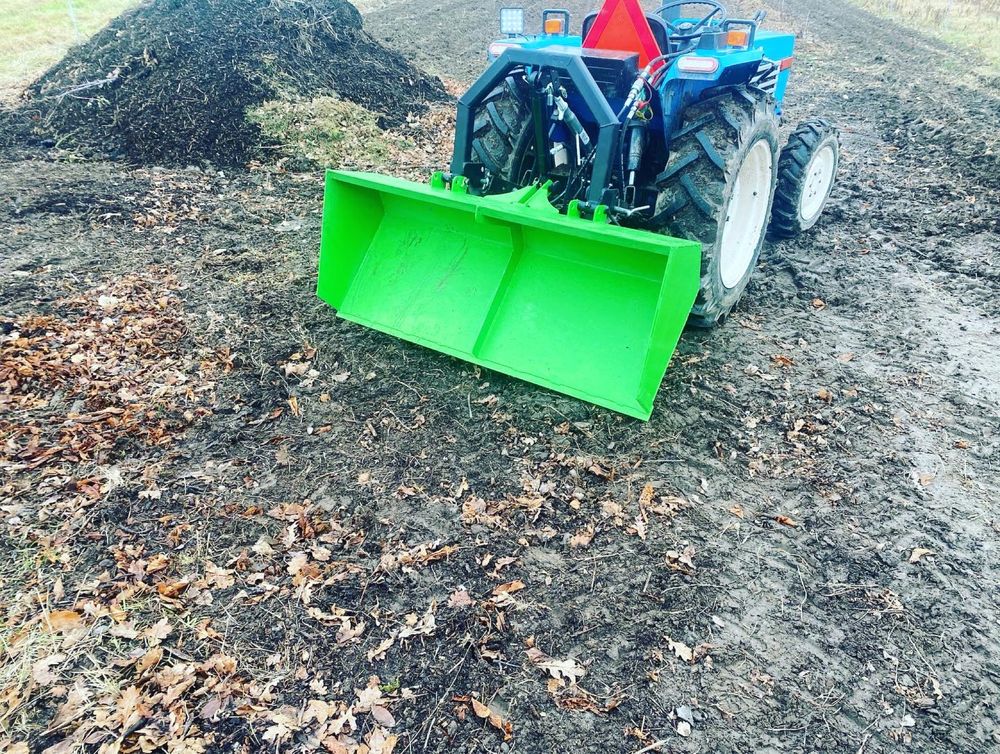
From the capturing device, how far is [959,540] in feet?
9.98

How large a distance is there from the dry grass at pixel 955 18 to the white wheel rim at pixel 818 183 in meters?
9.76

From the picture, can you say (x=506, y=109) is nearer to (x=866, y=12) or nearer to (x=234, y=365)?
(x=234, y=365)

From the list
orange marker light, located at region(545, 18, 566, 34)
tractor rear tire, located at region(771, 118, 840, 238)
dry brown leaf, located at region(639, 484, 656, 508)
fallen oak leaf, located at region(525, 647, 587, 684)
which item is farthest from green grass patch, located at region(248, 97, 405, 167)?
fallen oak leaf, located at region(525, 647, 587, 684)

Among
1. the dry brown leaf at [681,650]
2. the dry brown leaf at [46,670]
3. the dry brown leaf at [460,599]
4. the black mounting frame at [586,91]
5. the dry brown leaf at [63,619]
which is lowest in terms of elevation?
the dry brown leaf at [63,619]

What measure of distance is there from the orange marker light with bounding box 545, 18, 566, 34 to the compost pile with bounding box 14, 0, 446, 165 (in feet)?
12.6

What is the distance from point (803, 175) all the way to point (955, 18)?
17823 millimetres

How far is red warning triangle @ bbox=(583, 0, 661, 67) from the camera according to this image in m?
4.14

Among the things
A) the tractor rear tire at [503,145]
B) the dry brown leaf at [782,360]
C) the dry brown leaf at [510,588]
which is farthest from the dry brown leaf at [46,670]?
the dry brown leaf at [782,360]

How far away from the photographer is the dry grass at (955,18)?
1499 centimetres

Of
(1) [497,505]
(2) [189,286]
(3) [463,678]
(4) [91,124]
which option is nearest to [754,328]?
(1) [497,505]

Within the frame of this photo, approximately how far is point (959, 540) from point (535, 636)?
1944 mm

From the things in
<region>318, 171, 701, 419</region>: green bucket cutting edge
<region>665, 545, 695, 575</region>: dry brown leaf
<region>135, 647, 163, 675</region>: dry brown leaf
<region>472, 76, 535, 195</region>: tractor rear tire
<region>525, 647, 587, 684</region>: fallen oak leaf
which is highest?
<region>472, 76, 535, 195</region>: tractor rear tire

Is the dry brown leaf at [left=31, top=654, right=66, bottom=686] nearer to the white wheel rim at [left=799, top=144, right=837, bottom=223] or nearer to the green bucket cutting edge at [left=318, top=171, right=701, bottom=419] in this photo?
the green bucket cutting edge at [left=318, top=171, right=701, bottom=419]

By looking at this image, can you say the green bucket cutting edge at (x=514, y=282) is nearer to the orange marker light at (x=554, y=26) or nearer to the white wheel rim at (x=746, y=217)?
the white wheel rim at (x=746, y=217)
